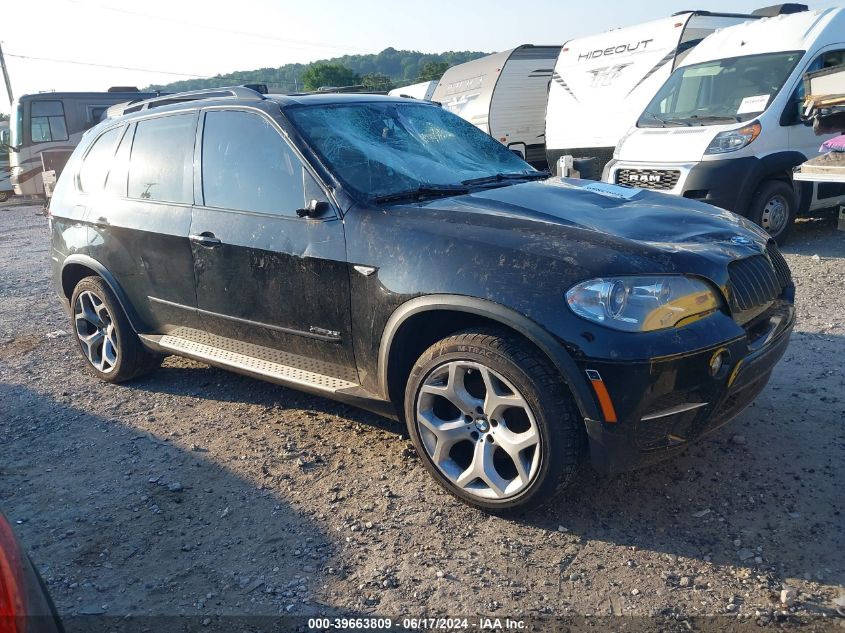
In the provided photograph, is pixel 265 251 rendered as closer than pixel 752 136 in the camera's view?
Yes

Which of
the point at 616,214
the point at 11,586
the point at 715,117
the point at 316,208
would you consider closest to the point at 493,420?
the point at 616,214

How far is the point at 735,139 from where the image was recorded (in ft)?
25.3

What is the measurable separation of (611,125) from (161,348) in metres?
8.62

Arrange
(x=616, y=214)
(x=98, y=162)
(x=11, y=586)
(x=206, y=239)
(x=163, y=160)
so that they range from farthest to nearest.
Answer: (x=98, y=162)
(x=163, y=160)
(x=206, y=239)
(x=616, y=214)
(x=11, y=586)

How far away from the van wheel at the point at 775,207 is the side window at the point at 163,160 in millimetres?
6045

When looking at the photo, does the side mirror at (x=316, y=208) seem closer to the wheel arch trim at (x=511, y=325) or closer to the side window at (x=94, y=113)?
the wheel arch trim at (x=511, y=325)

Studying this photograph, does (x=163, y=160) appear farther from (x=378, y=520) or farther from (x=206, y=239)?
(x=378, y=520)

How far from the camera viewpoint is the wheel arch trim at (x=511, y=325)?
107 inches

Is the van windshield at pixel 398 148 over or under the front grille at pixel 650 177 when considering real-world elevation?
over

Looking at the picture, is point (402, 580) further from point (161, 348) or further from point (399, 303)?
point (161, 348)

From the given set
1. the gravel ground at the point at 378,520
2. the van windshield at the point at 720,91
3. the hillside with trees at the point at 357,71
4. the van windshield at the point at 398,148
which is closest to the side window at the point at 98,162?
the gravel ground at the point at 378,520

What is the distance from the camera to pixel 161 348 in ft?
14.8

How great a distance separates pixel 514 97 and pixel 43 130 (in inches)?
526

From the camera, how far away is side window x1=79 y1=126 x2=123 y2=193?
15.9 ft
